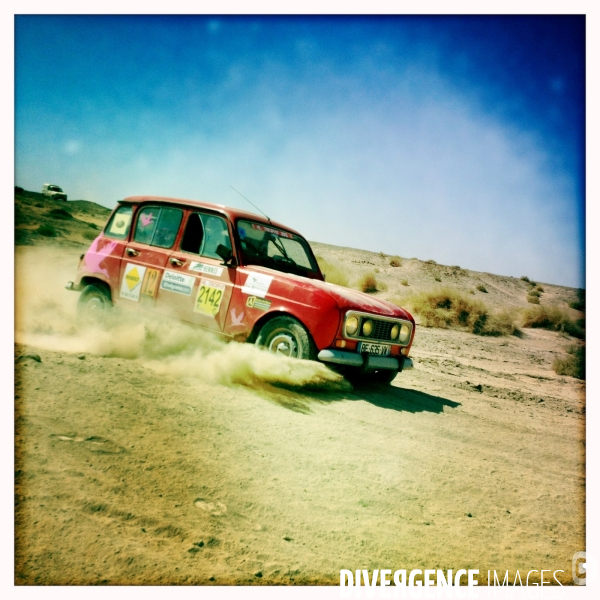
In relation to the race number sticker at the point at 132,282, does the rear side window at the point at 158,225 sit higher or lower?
higher

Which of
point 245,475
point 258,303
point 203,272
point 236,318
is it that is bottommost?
point 245,475

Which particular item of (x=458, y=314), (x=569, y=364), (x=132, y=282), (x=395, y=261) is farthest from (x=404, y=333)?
(x=395, y=261)

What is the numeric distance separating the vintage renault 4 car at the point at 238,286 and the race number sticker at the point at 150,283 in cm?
1

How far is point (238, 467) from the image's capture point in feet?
9.32

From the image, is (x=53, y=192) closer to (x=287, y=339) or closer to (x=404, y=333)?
(x=287, y=339)

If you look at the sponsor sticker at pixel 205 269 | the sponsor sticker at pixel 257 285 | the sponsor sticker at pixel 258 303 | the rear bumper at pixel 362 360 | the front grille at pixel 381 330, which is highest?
the sponsor sticker at pixel 205 269

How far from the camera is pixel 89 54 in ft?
13.4

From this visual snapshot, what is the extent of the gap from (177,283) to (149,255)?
1.76ft

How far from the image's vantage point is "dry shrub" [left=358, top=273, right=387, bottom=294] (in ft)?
33.3

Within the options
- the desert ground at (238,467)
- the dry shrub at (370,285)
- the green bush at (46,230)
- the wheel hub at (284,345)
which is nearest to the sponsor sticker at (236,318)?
the desert ground at (238,467)

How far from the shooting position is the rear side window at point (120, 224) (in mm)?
4871

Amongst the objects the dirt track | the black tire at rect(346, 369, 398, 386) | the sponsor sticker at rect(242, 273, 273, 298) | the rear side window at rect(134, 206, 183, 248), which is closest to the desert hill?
the dirt track

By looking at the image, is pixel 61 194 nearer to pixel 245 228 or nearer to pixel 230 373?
pixel 245 228

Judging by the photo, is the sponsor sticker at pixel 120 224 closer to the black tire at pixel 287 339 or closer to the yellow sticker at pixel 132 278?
the yellow sticker at pixel 132 278
